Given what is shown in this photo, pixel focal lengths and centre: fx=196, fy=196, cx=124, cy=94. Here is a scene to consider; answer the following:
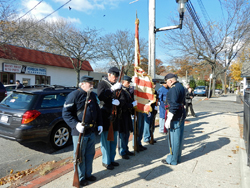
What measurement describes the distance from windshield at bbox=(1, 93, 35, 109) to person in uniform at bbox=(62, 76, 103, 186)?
7.44 ft

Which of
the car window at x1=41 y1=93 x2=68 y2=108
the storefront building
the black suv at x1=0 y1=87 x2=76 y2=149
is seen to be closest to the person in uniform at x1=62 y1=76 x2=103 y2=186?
the black suv at x1=0 y1=87 x2=76 y2=149

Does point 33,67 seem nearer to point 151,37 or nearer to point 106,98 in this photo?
point 151,37

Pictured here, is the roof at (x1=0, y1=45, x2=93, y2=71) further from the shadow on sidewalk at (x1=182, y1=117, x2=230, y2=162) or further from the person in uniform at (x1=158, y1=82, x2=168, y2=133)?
the shadow on sidewalk at (x1=182, y1=117, x2=230, y2=162)

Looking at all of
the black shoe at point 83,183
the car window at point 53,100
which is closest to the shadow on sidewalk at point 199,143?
the black shoe at point 83,183

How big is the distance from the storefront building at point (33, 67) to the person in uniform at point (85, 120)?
1579 cm

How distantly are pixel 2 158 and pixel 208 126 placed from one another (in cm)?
723

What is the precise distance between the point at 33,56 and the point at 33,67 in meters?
1.24

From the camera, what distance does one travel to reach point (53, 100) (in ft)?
17.7

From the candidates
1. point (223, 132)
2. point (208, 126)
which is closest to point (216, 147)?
point (223, 132)

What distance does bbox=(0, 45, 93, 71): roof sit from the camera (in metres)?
17.8

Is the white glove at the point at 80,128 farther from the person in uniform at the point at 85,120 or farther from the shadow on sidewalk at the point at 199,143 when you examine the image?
the shadow on sidewalk at the point at 199,143

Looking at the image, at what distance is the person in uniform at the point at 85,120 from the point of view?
310 cm

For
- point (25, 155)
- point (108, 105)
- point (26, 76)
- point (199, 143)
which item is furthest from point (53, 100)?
point (26, 76)

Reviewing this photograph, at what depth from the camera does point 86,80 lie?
3.22 m
